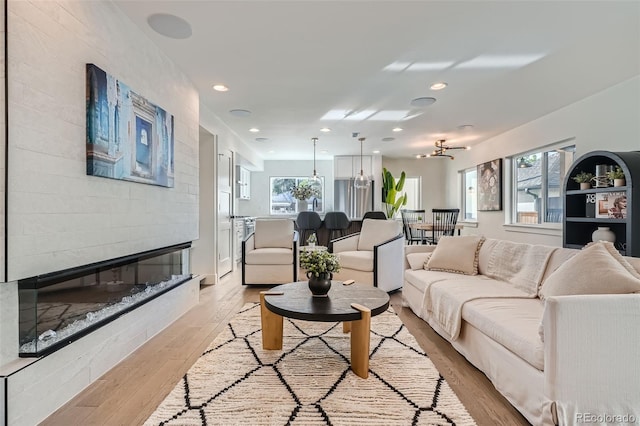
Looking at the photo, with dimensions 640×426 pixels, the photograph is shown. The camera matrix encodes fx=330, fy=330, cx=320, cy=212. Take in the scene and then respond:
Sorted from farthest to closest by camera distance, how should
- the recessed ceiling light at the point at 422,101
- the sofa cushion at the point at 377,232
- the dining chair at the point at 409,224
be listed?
the dining chair at the point at 409,224 < the sofa cushion at the point at 377,232 < the recessed ceiling light at the point at 422,101

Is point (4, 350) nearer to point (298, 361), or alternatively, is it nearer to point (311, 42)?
point (298, 361)

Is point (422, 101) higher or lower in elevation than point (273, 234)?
higher

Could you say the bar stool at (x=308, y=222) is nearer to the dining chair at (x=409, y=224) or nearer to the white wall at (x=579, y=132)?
the dining chair at (x=409, y=224)

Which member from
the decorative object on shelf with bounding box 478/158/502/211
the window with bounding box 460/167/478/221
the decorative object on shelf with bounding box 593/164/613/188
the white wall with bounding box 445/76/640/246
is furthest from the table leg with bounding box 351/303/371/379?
the window with bounding box 460/167/478/221

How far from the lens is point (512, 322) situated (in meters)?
1.84

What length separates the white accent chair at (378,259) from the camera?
4.04 m

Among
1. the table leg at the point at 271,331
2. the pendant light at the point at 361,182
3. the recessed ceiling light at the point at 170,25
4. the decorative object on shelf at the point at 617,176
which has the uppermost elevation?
the recessed ceiling light at the point at 170,25

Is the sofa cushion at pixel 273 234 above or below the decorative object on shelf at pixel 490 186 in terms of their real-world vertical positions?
below

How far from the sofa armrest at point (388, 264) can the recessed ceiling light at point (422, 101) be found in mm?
1670

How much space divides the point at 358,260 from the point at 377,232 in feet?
2.27

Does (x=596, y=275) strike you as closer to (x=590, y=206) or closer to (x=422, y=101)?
(x=590, y=206)

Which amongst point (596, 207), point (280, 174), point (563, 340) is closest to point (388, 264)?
point (596, 207)

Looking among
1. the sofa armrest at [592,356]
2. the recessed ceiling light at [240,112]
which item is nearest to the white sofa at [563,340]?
the sofa armrest at [592,356]

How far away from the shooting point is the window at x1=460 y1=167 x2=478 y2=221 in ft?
23.5
